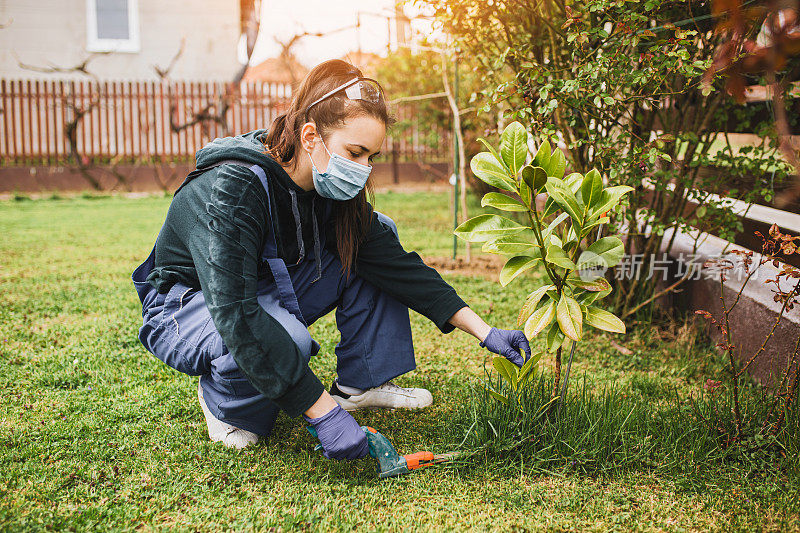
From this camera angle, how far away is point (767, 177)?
3.09 meters

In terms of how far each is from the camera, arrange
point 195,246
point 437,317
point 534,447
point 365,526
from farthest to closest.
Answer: point 437,317 → point 534,447 → point 195,246 → point 365,526

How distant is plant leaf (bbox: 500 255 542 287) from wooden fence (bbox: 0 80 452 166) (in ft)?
30.7

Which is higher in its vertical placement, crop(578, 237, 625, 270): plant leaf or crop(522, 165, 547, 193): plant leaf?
crop(522, 165, 547, 193): plant leaf

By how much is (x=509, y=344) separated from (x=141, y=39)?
12.9 m

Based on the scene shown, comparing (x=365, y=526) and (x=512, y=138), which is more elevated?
(x=512, y=138)

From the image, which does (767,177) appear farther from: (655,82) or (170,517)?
(170,517)

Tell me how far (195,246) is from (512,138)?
3.39ft

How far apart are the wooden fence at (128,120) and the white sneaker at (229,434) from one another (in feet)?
30.4

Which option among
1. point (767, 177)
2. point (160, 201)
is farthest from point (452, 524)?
point (160, 201)

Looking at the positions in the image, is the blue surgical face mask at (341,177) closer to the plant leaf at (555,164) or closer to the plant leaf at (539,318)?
the plant leaf at (555,164)

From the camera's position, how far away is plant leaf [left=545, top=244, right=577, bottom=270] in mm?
1833

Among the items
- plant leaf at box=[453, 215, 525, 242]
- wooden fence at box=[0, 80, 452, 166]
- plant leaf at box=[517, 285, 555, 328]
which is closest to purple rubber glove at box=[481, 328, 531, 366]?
plant leaf at box=[517, 285, 555, 328]

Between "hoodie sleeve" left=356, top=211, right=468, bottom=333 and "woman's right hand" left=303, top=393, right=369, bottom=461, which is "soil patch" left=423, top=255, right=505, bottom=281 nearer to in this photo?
"hoodie sleeve" left=356, top=211, right=468, bottom=333

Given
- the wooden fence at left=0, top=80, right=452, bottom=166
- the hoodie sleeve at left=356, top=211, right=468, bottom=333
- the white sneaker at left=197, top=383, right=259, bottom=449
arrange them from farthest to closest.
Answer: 1. the wooden fence at left=0, top=80, right=452, bottom=166
2. the hoodie sleeve at left=356, top=211, right=468, bottom=333
3. the white sneaker at left=197, top=383, right=259, bottom=449
